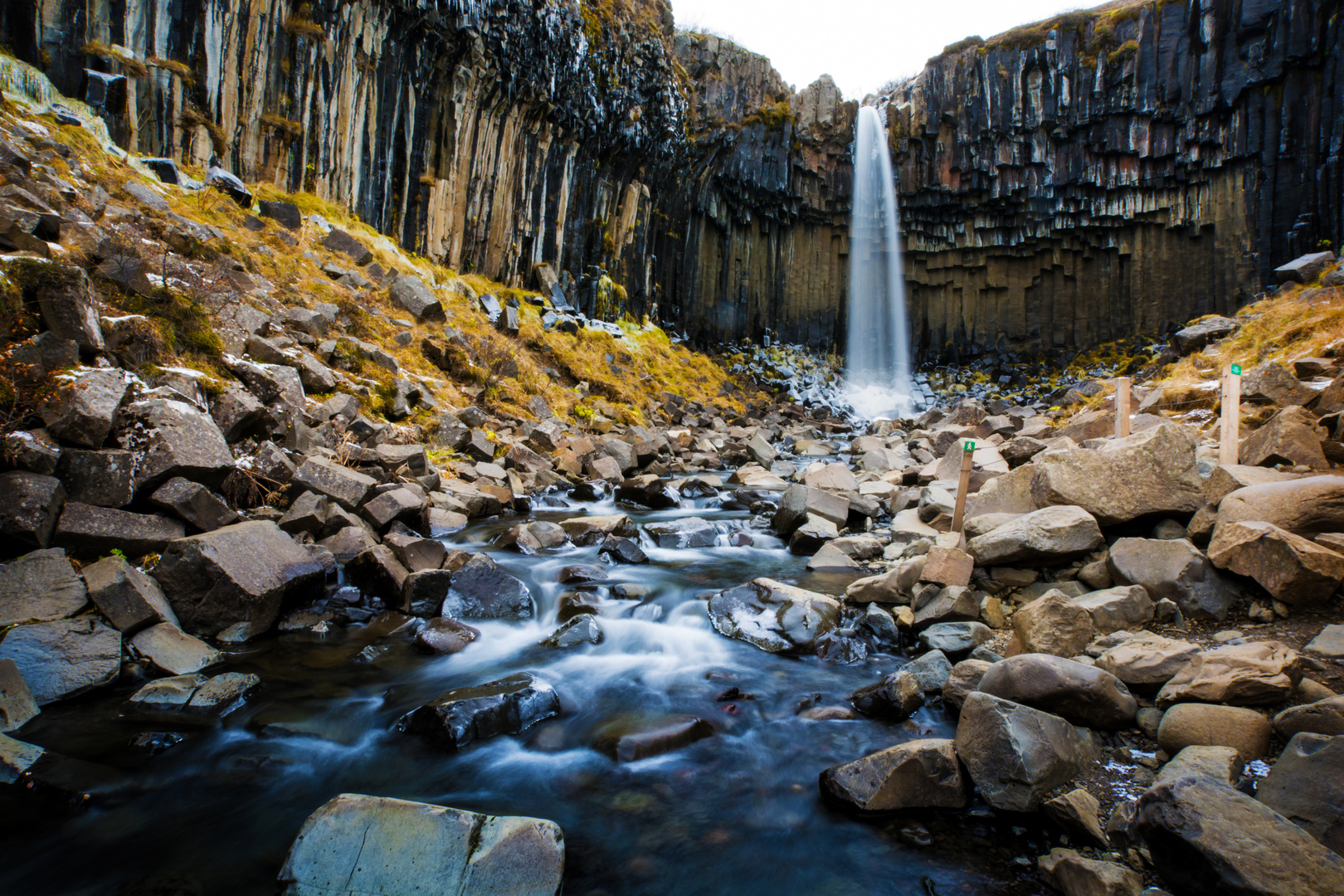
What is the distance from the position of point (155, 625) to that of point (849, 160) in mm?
37262

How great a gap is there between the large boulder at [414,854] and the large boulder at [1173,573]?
438 cm

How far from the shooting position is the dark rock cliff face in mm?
14859

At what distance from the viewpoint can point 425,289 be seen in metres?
14.9

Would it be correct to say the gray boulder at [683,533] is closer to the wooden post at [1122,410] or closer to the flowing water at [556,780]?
the flowing water at [556,780]

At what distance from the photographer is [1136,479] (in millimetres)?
5121

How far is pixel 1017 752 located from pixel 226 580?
5.16 meters

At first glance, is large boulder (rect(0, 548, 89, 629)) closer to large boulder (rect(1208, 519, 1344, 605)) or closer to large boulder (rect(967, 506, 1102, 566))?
large boulder (rect(967, 506, 1102, 566))

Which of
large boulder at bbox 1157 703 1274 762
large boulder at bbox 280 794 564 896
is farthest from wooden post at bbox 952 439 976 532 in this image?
large boulder at bbox 280 794 564 896

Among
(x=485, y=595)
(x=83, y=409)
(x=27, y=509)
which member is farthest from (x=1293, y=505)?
(x=83, y=409)

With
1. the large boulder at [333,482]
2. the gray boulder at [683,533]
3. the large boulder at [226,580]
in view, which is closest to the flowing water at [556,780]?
the large boulder at [226,580]

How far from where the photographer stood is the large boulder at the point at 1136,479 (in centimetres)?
501

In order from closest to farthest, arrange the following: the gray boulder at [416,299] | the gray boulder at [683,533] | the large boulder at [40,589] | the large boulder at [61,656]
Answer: the large boulder at [61,656] < the large boulder at [40,589] < the gray boulder at [683,533] < the gray boulder at [416,299]

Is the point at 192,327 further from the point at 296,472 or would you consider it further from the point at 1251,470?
the point at 1251,470

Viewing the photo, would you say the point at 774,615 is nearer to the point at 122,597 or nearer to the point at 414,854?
A: the point at 414,854
